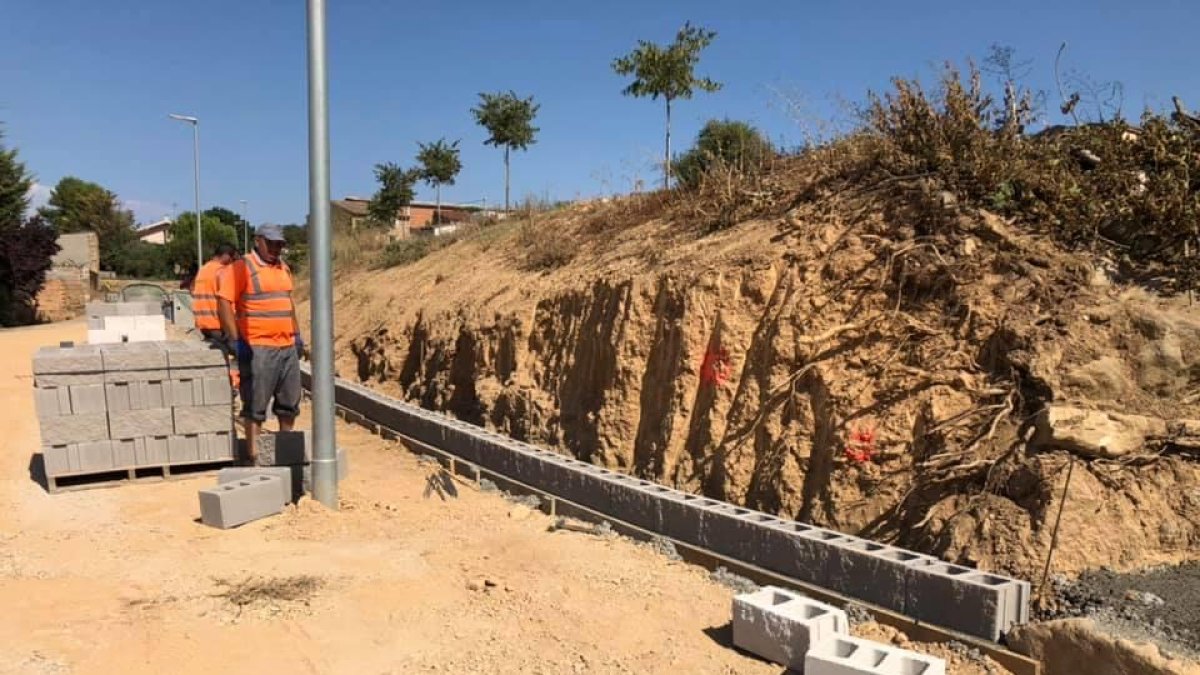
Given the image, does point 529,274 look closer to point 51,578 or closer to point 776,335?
point 776,335

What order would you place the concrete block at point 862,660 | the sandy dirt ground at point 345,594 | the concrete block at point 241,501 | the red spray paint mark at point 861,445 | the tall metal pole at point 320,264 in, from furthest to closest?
the tall metal pole at point 320,264
the concrete block at point 241,501
the red spray paint mark at point 861,445
the sandy dirt ground at point 345,594
the concrete block at point 862,660

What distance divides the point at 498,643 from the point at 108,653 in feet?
6.29

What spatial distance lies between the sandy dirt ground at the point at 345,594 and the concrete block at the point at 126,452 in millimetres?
345

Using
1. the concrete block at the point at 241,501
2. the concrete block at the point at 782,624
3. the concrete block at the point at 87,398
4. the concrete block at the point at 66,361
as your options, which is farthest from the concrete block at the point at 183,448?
the concrete block at the point at 782,624

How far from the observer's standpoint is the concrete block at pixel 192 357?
7.29 m

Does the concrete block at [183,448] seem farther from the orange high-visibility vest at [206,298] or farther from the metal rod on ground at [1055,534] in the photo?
the metal rod on ground at [1055,534]

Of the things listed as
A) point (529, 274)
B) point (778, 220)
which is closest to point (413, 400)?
point (529, 274)

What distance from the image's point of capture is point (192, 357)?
7.35 m

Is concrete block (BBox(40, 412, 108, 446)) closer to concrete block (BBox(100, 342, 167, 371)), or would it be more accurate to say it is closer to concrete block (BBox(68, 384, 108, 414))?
concrete block (BBox(68, 384, 108, 414))

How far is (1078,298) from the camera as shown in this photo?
5090mm

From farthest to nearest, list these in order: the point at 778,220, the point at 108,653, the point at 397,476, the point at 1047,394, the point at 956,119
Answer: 1. the point at 397,476
2. the point at 778,220
3. the point at 956,119
4. the point at 1047,394
5. the point at 108,653

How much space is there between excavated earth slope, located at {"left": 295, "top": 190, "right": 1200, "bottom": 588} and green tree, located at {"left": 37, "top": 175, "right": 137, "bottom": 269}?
2767 inches

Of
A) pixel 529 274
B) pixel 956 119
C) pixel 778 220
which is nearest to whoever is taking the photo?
pixel 956 119

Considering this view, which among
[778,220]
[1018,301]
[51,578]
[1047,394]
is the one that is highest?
[778,220]
